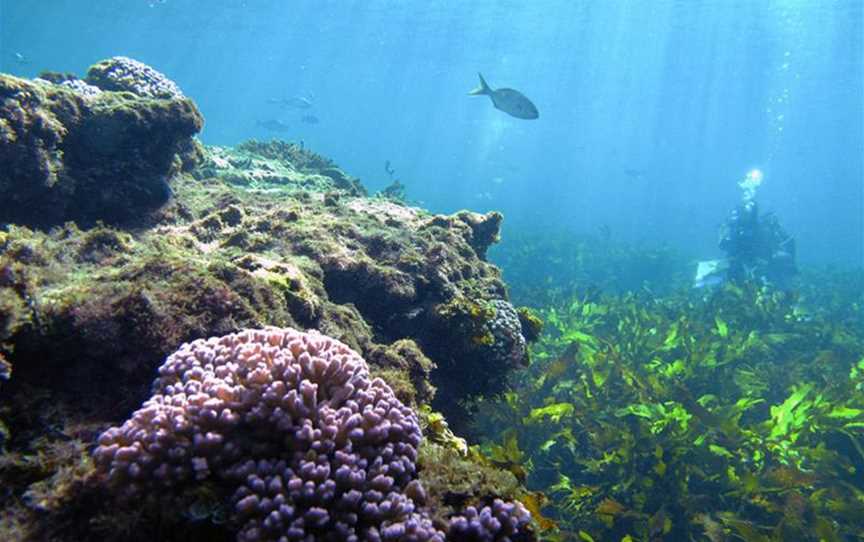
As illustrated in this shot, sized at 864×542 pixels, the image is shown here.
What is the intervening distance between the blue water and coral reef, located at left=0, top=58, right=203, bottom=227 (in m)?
17.7

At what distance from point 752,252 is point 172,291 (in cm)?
1895

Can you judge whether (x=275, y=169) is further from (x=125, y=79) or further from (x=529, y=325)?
(x=529, y=325)

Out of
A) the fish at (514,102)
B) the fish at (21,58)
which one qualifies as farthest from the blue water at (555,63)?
the fish at (514,102)

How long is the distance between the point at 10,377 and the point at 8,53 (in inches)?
4689

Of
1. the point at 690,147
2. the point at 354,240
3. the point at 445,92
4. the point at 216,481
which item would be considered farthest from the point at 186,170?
the point at 690,147

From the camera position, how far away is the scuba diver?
1702 cm

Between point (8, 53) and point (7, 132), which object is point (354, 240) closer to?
point (7, 132)

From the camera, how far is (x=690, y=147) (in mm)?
116375

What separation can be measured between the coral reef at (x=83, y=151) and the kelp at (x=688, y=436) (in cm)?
501

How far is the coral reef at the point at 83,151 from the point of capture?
16.4 ft

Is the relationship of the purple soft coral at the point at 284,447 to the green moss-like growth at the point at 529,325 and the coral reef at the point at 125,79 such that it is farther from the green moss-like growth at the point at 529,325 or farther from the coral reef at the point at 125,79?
the coral reef at the point at 125,79

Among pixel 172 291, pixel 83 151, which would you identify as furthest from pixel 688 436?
pixel 83 151

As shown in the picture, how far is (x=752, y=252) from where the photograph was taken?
17078mm

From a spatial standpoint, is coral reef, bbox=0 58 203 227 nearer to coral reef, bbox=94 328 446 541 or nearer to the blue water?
coral reef, bbox=94 328 446 541
